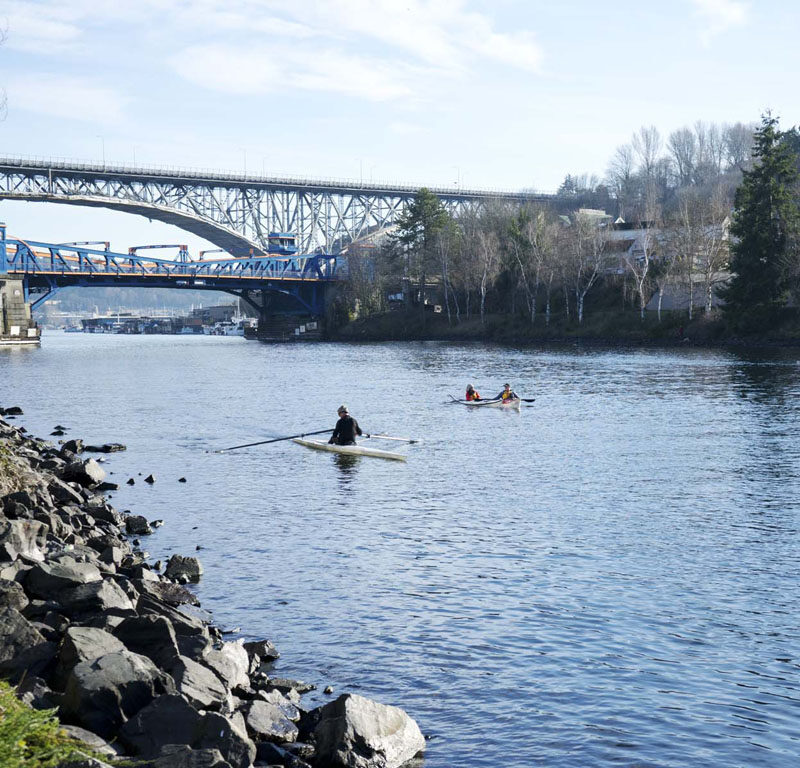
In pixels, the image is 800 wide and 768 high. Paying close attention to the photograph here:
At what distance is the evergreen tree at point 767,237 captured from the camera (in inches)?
3342

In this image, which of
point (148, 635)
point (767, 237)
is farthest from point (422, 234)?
point (148, 635)

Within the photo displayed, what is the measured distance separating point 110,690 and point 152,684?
1.70 feet

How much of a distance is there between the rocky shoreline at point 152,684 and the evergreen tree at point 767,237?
3154 inches

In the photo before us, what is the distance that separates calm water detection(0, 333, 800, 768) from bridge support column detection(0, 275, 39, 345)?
83.2 meters

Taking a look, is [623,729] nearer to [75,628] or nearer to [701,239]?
[75,628]

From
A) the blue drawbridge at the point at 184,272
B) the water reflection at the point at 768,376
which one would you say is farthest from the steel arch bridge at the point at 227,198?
the water reflection at the point at 768,376

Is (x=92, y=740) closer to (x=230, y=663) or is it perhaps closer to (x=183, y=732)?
(x=183, y=732)

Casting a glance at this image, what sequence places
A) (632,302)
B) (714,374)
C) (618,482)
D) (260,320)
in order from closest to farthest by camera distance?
(618,482), (714,374), (632,302), (260,320)

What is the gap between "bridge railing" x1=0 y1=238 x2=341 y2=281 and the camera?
126812mm

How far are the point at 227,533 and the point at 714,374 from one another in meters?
47.5

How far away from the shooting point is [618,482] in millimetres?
27938

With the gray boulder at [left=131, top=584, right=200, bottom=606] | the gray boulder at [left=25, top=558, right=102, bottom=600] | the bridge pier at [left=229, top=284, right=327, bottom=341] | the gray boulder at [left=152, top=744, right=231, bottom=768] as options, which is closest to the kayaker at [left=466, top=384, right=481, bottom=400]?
the gray boulder at [left=131, top=584, right=200, bottom=606]

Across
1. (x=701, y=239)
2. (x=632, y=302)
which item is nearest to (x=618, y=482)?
(x=701, y=239)

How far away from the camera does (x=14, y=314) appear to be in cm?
12531
